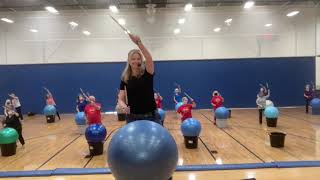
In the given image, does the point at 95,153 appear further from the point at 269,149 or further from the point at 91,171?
the point at 269,149

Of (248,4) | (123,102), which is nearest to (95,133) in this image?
(123,102)

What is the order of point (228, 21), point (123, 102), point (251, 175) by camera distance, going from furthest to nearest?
point (228, 21), point (251, 175), point (123, 102)

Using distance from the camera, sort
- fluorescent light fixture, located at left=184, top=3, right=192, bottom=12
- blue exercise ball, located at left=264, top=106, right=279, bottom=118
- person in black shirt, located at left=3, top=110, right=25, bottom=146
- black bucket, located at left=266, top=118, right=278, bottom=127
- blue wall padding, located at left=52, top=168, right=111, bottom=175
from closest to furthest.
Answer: blue wall padding, located at left=52, top=168, right=111, bottom=175
person in black shirt, located at left=3, top=110, right=25, bottom=146
blue exercise ball, located at left=264, top=106, right=279, bottom=118
black bucket, located at left=266, top=118, right=278, bottom=127
fluorescent light fixture, located at left=184, top=3, right=192, bottom=12

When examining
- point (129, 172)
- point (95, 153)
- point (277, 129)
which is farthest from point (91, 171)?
point (277, 129)

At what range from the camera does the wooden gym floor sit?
18.9 feet

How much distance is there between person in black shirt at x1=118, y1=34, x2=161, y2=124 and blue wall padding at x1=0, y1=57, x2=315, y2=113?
522 inches

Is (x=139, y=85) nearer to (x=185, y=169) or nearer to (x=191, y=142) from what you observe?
(x=185, y=169)

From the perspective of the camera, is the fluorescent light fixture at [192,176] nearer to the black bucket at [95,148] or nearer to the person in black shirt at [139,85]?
the person in black shirt at [139,85]

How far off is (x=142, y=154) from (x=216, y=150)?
15.5 ft

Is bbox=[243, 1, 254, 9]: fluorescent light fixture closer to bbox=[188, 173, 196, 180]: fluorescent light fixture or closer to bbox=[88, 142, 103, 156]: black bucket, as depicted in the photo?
bbox=[88, 142, 103, 156]: black bucket

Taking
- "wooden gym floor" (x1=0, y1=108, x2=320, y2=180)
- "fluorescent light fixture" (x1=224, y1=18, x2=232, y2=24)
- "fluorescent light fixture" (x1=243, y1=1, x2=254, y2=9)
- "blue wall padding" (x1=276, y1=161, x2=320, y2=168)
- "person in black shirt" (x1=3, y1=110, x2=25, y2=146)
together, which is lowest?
"wooden gym floor" (x1=0, y1=108, x2=320, y2=180)

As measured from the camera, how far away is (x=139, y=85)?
371cm

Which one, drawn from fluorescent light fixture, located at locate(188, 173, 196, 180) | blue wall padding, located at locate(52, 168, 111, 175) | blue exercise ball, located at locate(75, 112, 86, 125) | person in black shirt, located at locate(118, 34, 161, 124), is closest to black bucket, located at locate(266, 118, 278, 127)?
fluorescent light fixture, located at locate(188, 173, 196, 180)

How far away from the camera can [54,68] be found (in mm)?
17016
